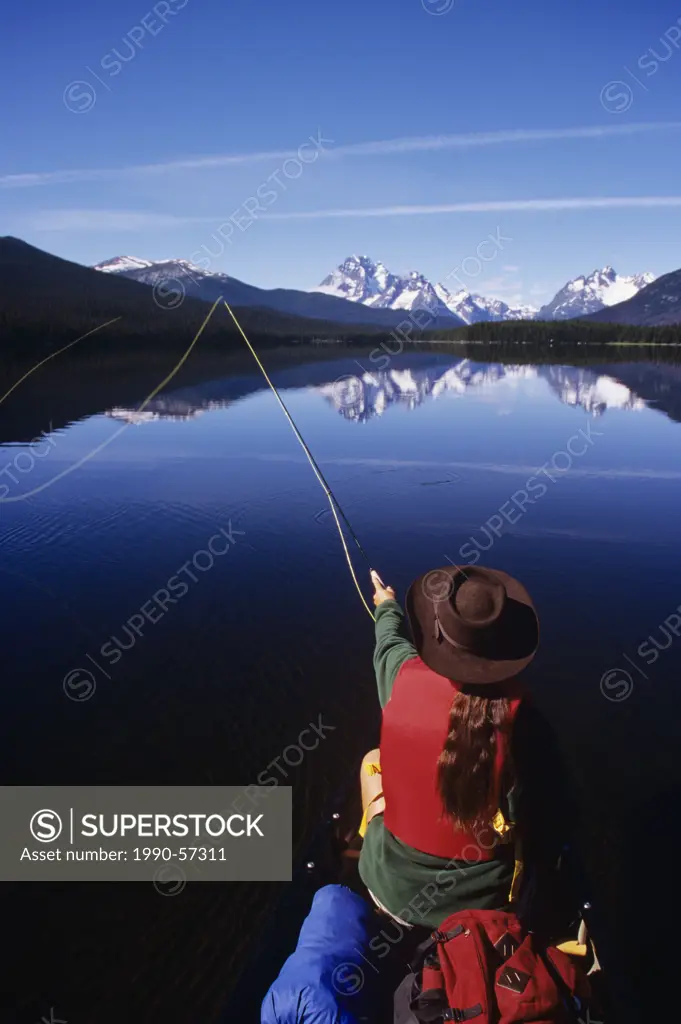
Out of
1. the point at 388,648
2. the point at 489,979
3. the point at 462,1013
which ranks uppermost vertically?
the point at 388,648

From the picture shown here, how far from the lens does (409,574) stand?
1174 centimetres

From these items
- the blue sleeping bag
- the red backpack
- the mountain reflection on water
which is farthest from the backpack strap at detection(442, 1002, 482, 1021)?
the mountain reflection on water

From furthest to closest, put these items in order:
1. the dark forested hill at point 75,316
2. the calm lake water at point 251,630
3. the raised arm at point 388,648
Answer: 1. the dark forested hill at point 75,316
2. the calm lake water at point 251,630
3. the raised arm at point 388,648

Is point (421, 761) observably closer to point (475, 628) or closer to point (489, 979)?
point (475, 628)

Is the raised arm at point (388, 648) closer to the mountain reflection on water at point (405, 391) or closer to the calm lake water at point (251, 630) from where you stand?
the calm lake water at point (251, 630)

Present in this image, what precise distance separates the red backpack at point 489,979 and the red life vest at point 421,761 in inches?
13.5

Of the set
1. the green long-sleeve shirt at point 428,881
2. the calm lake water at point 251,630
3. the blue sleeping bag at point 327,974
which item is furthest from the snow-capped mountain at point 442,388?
the blue sleeping bag at point 327,974

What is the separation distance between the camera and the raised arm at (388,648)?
4.07 meters

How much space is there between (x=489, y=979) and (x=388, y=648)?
1799mm

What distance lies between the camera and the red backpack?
288 cm

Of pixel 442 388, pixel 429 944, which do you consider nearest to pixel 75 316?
pixel 442 388

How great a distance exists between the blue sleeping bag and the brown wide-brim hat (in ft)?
4.79

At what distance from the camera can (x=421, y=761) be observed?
3527 millimetres

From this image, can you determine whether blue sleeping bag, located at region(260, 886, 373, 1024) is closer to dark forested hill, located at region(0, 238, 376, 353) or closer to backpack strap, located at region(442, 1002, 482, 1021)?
backpack strap, located at region(442, 1002, 482, 1021)
